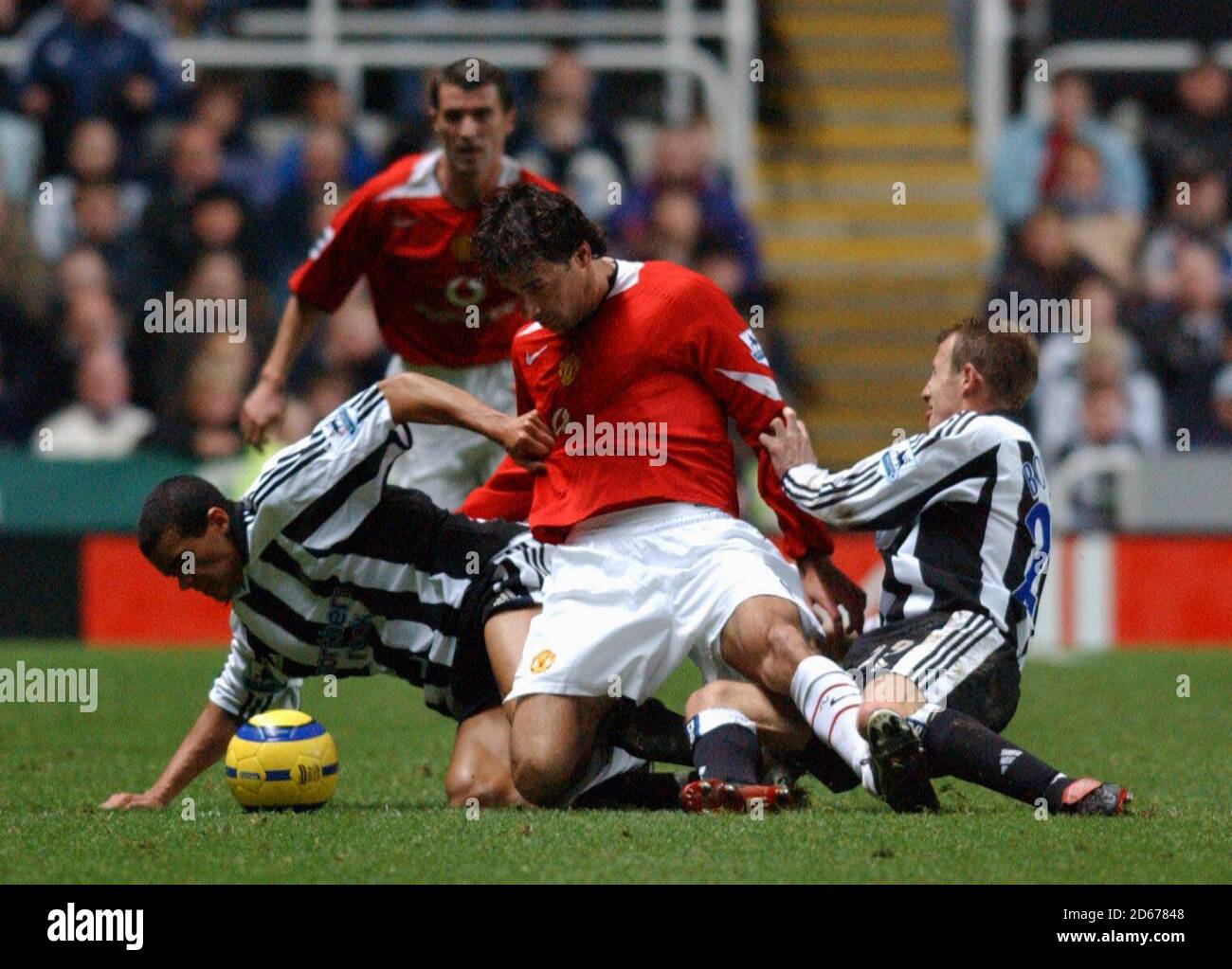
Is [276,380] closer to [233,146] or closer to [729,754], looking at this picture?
[729,754]

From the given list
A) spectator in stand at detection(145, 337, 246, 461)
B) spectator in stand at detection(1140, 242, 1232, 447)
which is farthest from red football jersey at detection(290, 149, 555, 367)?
spectator in stand at detection(1140, 242, 1232, 447)

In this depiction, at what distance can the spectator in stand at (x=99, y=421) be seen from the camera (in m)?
12.2

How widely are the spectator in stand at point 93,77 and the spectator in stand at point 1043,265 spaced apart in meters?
5.26

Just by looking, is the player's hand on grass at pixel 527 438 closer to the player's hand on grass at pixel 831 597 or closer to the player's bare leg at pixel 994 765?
the player's hand on grass at pixel 831 597

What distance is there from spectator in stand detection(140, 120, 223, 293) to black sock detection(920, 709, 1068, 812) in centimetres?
805

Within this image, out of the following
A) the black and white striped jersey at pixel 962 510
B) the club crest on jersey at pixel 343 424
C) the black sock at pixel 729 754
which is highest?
the club crest on jersey at pixel 343 424

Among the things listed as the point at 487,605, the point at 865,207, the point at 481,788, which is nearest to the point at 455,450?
the point at 487,605

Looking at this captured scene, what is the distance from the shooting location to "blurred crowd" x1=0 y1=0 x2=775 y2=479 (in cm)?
1215

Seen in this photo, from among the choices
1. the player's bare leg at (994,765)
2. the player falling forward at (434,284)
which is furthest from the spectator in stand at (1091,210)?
the player's bare leg at (994,765)

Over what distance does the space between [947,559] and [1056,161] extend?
28.0 feet

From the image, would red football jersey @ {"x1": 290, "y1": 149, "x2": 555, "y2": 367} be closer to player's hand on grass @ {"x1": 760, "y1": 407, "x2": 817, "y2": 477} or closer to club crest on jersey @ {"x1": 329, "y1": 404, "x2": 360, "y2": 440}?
club crest on jersey @ {"x1": 329, "y1": 404, "x2": 360, "y2": 440}

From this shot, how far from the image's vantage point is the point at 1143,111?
14695mm
